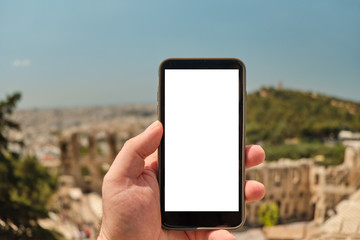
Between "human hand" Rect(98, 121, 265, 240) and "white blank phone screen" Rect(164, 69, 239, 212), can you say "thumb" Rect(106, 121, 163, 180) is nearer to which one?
"human hand" Rect(98, 121, 265, 240)

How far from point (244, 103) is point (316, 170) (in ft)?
61.3

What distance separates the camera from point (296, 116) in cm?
5038

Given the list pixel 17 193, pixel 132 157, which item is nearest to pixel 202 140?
pixel 132 157

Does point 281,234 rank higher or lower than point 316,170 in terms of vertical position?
lower

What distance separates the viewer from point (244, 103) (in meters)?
2.63

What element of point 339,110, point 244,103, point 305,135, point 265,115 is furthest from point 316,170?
point 339,110

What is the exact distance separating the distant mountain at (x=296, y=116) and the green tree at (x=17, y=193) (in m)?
30.2

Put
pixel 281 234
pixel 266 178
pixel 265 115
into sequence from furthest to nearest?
pixel 265 115 < pixel 266 178 < pixel 281 234

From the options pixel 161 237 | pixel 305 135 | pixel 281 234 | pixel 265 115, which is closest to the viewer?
pixel 161 237

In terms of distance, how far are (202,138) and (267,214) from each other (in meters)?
17.7

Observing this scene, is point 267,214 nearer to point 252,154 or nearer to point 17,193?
point 17,193

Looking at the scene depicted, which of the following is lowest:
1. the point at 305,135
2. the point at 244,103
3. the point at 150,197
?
the point at 305,135

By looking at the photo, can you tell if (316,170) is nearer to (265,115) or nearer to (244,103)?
(244,103)

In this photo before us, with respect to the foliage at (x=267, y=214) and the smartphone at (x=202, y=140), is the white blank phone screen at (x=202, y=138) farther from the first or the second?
the foliage at (x=267, y=214)
